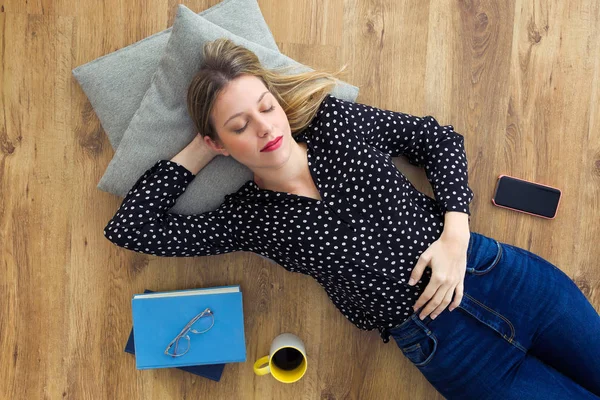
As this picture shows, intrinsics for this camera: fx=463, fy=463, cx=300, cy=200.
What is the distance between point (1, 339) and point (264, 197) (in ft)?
4.03

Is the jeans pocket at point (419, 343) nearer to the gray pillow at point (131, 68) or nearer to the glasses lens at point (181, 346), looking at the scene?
the glasses lens at point (181, 346)

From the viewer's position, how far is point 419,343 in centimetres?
155

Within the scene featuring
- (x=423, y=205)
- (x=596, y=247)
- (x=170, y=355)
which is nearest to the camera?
(x=423, y=205)

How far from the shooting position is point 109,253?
1.79 m

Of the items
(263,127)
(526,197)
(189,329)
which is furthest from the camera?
(526,197)

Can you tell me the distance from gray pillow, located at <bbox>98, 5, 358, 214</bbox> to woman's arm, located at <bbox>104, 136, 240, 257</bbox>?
2.1 inches

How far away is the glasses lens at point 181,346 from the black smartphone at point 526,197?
1280mm

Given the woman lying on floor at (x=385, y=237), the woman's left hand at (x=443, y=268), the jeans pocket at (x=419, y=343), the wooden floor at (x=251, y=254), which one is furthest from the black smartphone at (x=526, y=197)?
the jeans pocket at (x=419, y=343)

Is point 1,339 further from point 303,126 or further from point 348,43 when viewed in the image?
point 348,43

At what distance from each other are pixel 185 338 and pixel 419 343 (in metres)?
0.84

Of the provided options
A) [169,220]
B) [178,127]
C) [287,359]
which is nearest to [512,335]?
[287,359]

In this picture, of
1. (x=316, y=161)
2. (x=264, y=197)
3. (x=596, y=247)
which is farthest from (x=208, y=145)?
(x=596, y=247)

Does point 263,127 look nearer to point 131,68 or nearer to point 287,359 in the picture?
point 131,68

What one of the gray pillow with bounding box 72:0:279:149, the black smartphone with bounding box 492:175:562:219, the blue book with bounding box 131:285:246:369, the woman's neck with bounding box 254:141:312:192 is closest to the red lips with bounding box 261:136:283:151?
the woman's neck with bounding box 254:141:312:192
